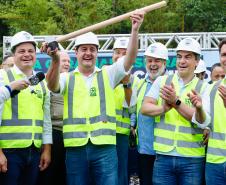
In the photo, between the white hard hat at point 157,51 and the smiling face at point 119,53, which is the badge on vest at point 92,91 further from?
the smiling face at point 119,53

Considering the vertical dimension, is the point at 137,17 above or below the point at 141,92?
above

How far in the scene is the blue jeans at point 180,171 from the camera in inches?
225

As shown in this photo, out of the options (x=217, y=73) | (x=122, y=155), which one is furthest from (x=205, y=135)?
(x=217, y=73)

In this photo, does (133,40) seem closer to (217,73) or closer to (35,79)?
(35,79)

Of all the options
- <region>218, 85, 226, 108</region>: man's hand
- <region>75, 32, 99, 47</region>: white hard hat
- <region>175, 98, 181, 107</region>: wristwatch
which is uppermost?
<region>75, 32, 99, 47</region>: white hard hat

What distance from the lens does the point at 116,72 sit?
6.00 m

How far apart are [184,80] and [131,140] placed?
1.70 meters

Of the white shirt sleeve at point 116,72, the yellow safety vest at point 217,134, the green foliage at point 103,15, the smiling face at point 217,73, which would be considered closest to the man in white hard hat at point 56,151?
the white shirt sleeve at point 116,72

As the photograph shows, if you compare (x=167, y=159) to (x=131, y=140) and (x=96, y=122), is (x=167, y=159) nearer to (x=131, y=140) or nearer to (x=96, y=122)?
(x=96, y=122)

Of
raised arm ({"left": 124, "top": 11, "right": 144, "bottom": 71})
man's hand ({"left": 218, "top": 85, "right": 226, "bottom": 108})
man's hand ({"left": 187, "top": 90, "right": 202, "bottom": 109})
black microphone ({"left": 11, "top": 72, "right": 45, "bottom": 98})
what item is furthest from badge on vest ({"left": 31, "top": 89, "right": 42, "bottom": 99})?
man's hand ({"left": 218, "top": 85, "right": 226, "bottom": 108})

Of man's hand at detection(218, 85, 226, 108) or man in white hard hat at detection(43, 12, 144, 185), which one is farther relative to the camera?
man in white hard hat at detection(43, 12, 144, 185)

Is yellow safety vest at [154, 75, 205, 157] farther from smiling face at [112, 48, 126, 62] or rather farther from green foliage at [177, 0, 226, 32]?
green foliage at [177, 0, 226, 32]

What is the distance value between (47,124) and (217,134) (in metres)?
1.87

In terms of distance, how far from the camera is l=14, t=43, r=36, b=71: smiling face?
588 centimetres
